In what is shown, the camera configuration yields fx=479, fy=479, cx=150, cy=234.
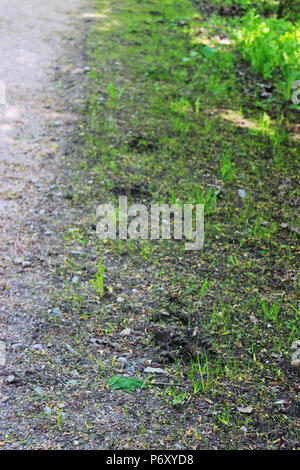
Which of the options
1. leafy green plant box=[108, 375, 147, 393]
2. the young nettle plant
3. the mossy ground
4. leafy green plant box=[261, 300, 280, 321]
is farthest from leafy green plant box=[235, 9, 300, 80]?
leafy green plant box=[108, 375, 147, 393]

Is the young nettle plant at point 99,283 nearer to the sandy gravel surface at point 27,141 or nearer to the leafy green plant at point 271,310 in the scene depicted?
the sandy gravel surface at point 27,141

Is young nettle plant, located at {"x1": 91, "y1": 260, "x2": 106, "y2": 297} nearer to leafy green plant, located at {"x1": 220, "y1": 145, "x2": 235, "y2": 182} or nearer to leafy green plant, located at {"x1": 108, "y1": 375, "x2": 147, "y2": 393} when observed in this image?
leafy green plant, located at {"x1": 108, "y1": 375, "x2": 147, "y2": 393}

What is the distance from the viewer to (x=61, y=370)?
252 centimetres

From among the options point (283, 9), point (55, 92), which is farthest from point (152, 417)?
point (283, 9)

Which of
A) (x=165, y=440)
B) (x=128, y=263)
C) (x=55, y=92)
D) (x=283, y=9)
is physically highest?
(x=283, y=9)

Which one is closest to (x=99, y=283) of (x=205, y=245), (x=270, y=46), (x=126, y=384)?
(x=126, y=384)

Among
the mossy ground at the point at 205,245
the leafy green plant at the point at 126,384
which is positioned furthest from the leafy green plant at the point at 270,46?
the leafy green plant at the point at 126,384

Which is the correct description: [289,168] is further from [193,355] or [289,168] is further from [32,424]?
[32,424]

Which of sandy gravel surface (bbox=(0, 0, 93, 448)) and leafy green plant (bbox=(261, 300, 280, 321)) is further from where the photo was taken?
leafy green plant (bbox=(261, 300, 280, 321))

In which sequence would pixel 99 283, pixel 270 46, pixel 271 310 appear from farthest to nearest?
pixel 270 46
pixel 99 283
pixel 271 310

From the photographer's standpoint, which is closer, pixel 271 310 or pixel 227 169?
pixel 271 310

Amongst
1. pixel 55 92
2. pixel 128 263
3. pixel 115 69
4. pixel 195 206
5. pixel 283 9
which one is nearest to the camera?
pixel 128 263

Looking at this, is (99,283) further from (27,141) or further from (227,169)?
(27,141)

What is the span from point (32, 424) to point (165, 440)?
2.04 ft
